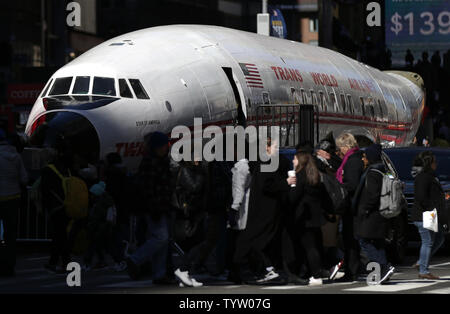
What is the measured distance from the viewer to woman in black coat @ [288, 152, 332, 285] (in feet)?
50.5

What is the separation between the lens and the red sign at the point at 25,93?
35781 mm

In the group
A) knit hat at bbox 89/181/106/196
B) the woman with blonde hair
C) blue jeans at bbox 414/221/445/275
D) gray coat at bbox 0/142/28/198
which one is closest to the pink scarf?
the woman with blonde hair

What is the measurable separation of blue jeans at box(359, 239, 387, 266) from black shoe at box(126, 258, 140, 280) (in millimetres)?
2847

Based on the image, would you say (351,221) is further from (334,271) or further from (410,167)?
(410,167)

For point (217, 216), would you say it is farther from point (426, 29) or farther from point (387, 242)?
point (426, 29)

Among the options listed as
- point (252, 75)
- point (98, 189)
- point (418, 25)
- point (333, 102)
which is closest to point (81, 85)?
point (98, 189)

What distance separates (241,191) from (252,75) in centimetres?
958

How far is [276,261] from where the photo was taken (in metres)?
16.7

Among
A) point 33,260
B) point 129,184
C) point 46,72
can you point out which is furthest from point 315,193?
point 46,72

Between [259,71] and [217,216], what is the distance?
9.91m

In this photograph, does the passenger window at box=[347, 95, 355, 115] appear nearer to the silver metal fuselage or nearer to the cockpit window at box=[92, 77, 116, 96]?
the silver metal fuselage

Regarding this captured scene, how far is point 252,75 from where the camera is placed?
25.2 m

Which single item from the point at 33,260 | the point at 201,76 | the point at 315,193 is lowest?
the point at 33,260
